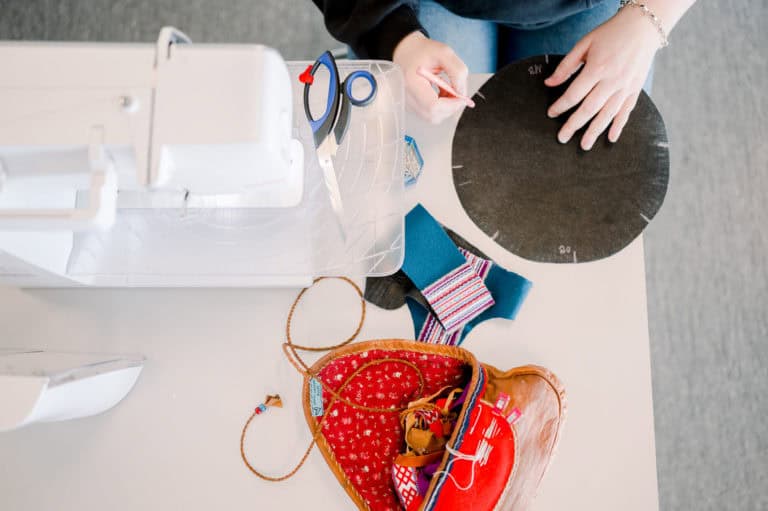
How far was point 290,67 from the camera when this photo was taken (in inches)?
32.6

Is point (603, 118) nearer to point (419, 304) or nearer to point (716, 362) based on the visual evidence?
point (419, 304)

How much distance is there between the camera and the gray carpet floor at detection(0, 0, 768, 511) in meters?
1.46

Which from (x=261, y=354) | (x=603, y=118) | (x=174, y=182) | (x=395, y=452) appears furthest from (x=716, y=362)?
(x=174, y=182)

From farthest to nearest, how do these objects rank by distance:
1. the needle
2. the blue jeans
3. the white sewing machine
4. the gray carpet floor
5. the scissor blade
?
the gray carpet floor, the blue jeans, the needle, the scissor blade, the white sewing machine

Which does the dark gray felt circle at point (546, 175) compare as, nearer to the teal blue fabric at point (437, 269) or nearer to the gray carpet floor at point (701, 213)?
the teal blue fabric at point (437, 269)

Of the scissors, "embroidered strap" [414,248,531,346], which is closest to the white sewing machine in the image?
the scissors

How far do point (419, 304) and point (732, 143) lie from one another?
120cm

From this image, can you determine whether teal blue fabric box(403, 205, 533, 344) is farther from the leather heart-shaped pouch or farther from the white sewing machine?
the white sewing machine

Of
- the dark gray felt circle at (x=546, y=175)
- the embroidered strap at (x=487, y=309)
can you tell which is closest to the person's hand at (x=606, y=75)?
the dark gray felt circle at (x=546, y=175)

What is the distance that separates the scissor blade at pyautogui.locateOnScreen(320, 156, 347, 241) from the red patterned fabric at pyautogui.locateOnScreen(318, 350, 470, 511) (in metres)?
0.20

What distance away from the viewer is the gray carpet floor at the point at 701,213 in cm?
146

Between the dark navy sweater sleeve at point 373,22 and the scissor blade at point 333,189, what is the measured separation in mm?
271

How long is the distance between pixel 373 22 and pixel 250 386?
0.58 meters

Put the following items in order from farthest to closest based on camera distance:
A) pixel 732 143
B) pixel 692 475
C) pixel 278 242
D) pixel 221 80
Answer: pixel 732 143
pixel 692 475
pixel 278 242
pixel 221 80
